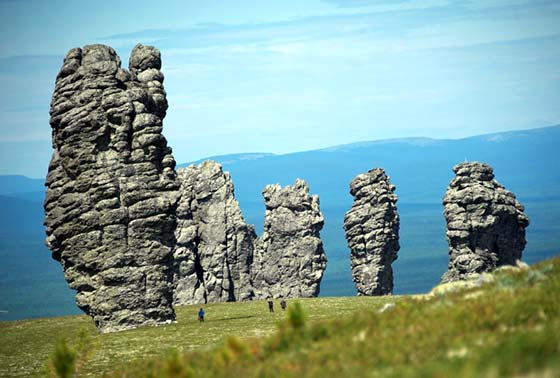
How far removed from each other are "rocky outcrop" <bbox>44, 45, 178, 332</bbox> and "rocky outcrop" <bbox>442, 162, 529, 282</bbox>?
4619 cm

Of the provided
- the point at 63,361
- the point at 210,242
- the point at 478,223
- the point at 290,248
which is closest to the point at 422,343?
the point at 63,361

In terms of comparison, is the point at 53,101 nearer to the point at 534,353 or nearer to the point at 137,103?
the point at 137,103

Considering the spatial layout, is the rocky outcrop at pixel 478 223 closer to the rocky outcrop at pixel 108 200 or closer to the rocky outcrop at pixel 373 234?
the rocky outcrop at pixel 373 234

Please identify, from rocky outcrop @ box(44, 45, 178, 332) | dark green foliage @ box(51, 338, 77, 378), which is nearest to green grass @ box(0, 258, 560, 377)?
dark green foliage @ box(51, 338, 77, 378)

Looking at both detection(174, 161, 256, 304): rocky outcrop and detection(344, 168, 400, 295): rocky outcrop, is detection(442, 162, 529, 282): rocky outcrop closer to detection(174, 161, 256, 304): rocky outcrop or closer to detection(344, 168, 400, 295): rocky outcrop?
detection(344, 168, 400, 295): rocky outcrop

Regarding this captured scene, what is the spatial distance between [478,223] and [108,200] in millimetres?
52428

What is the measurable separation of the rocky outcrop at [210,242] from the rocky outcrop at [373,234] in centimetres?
1687

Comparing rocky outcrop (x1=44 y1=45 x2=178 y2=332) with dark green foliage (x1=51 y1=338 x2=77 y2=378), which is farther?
rocky outcrop (x1=44 y1=45 x2=178 y2=332)

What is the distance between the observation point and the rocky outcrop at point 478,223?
11012cm

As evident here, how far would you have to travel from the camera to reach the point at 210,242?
13375cm

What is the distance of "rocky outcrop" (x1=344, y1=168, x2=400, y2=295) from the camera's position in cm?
12656

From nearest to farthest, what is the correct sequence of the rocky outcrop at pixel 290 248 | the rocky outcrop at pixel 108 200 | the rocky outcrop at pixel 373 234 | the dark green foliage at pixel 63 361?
the dark green foliage at pixel 63 361, the rocky outcrop at pixel 108 200, the rocky outcrop at pixel 373 234, the rocky outcrop at pixel 290 248

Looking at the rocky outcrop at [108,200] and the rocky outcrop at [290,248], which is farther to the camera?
the rocky outcrop at [290,248]

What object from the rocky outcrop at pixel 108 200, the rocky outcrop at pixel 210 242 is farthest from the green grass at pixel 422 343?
the rocky outcrop at pixel 210 242
